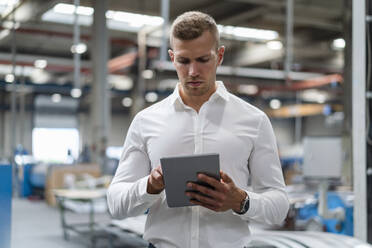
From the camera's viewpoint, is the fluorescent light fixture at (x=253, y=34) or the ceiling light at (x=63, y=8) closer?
the ceiling light at (x=63, y=8)

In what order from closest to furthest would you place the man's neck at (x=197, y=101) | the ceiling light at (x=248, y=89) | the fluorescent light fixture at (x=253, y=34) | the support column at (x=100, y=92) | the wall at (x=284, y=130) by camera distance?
the man's neck at (x=197, y=101), the support column at (x=100, y=92), the fluorescent light fixture at (x=253, y=34), the ceiling light at (x=248, y=89), the wall at (x=284, y=130)

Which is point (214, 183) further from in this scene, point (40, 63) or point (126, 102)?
point (126, 102)

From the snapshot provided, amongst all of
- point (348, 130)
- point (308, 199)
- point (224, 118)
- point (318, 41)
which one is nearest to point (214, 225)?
point (224, 118)

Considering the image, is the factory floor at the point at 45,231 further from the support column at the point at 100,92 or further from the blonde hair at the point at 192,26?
the blonde hair at the point at 192,26

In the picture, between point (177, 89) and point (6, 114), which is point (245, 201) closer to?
point (177, 89)

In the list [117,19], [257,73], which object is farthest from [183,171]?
[257,73]

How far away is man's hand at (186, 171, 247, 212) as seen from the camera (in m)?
1.26

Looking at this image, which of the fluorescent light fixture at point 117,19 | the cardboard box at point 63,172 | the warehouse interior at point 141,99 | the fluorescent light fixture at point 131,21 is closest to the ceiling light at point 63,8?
the warehouse interior at point 141,99

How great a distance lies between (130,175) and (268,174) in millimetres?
408

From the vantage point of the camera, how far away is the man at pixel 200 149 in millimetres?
1367

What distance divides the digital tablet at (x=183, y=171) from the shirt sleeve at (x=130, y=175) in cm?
11

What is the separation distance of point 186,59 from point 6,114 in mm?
18965

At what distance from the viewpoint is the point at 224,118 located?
143 centimetres

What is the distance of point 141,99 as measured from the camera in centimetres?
1374
